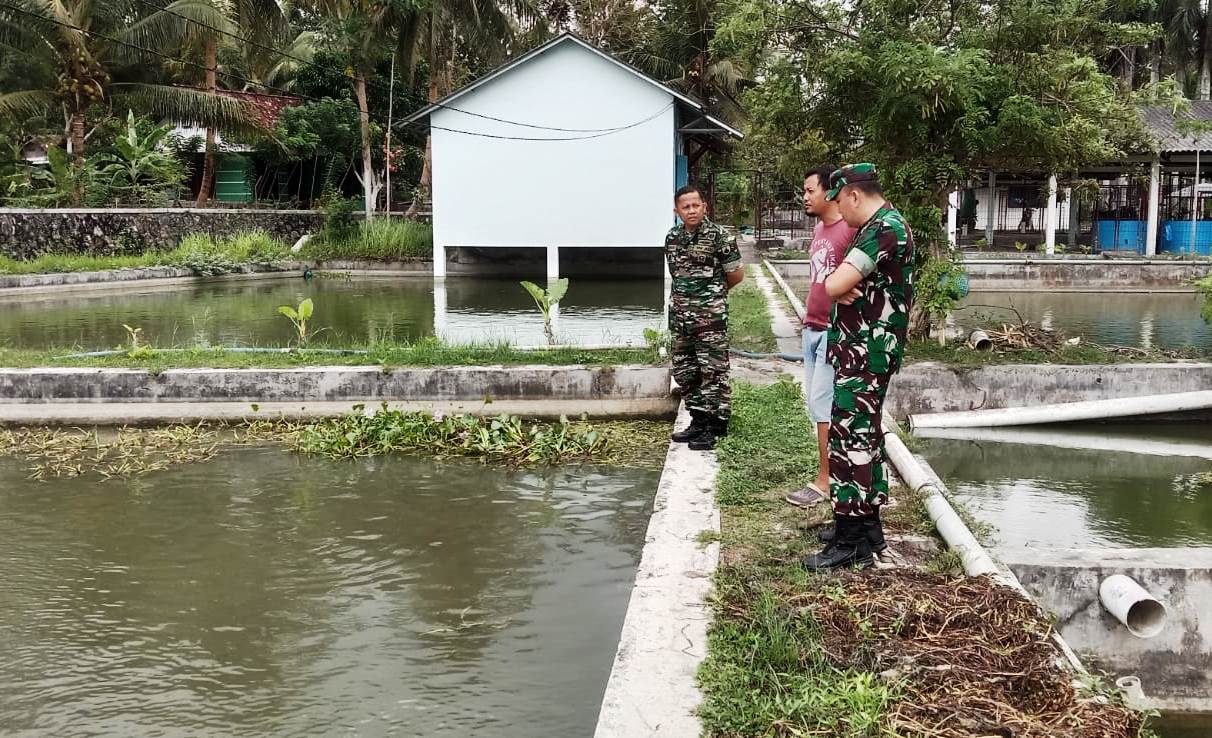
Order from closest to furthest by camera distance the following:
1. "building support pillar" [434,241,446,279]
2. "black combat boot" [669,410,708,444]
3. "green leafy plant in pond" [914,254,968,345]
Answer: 1. "black combat boot" [669,410,708,444]
2. "green leafy plant in pond" [914,254,968,345]
3. "building support pillar" [434,241,446,279]

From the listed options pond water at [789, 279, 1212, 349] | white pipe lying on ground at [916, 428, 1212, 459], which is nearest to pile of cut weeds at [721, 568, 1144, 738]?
white pipe lying on ground at [916, 428, 1212, 459]

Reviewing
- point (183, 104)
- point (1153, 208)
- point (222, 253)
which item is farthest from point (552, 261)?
point (1153, 208)

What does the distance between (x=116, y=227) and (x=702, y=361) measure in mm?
22497

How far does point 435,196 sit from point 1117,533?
1856cm

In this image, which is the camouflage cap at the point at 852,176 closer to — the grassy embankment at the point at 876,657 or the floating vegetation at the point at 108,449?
the grassy embankment at the point at 876,657

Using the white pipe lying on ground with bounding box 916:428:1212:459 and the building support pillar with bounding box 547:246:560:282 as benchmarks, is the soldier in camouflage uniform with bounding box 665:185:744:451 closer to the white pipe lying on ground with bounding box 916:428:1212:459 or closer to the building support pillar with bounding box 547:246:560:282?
the white pipe lying on ground with bounding box 916:428:1212:459

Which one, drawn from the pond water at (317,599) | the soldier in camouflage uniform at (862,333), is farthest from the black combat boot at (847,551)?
the pond water at (317,599)

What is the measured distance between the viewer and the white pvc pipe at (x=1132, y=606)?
165 inches

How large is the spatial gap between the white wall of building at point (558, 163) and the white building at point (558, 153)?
0.02m

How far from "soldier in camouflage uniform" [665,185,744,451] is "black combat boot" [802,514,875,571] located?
2193 mm

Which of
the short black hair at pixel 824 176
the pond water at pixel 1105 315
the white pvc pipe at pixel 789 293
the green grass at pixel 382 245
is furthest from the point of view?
the green grass at pixel 382 245

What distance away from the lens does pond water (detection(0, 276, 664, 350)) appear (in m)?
13.0

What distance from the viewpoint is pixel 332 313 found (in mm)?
16438

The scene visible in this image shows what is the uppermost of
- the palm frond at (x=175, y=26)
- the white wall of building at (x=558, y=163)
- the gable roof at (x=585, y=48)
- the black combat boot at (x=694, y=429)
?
the palm frond at (x=175, y=26)
